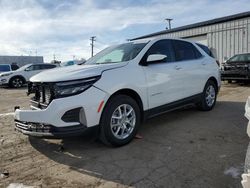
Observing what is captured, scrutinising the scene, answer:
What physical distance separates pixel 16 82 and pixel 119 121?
1370 cm

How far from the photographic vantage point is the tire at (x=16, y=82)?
1573cm

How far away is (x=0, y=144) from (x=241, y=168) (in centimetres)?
371

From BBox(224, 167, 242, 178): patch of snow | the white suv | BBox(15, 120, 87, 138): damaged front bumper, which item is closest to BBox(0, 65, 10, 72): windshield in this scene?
the white suv

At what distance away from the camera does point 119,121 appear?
12.9ft

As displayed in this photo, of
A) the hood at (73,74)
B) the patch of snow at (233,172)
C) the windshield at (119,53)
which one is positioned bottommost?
the patch of snow at (233,172)

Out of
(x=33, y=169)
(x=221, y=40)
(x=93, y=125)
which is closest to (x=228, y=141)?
(x=93, y=125)

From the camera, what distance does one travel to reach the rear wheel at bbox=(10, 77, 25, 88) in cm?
1573

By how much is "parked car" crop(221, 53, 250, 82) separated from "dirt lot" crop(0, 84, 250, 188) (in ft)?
21.5

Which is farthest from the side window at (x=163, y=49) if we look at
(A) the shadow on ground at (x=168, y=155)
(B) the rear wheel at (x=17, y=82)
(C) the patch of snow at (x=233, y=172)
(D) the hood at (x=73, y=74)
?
(B) the rear wheel at (x=17, y=82)

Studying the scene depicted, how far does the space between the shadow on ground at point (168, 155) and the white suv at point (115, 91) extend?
33 centimetres

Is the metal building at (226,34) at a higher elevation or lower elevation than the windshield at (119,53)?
higher

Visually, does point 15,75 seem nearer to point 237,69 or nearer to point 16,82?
point 16,82

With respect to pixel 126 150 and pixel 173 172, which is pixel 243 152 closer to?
pixel 173 172

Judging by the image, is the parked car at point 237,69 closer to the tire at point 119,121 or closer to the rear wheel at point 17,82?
the tire at point 119,121
